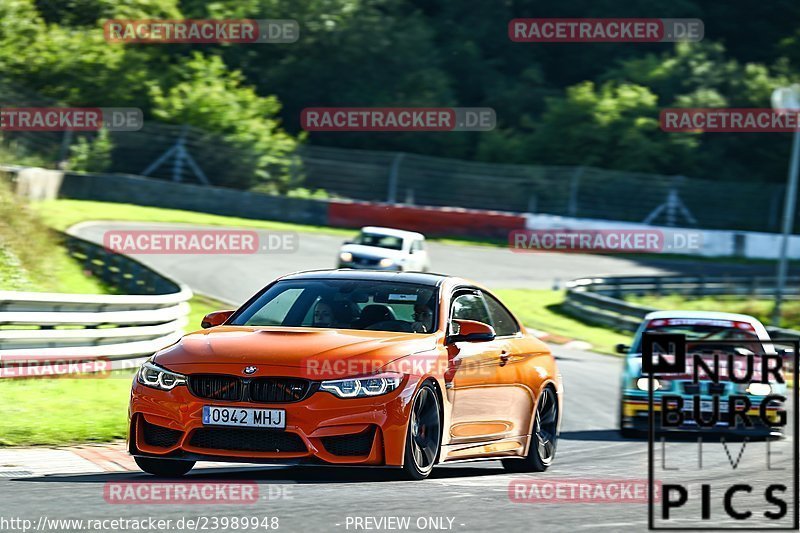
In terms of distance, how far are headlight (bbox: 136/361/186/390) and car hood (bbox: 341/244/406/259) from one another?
873 inches

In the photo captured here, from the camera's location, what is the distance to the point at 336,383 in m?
8.22

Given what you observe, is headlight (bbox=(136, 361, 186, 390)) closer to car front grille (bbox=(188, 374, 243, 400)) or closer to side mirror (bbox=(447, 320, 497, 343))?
car front grille (bbox=(188, 374, 243, 400))

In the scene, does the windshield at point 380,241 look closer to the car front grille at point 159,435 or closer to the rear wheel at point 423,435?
the rear wheel at point 423,435

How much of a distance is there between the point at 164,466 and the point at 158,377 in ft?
2.15

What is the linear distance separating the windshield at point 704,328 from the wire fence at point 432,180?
1115 inches

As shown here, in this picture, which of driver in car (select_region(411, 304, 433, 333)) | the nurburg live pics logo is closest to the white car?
the nurburg live pics logo

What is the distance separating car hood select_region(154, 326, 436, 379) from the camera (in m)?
8.30

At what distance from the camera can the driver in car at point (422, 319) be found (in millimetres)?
9258

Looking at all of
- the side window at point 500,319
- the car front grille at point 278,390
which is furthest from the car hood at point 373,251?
the car front grille at point 278,390

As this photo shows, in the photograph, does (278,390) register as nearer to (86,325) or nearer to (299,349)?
(299,349)

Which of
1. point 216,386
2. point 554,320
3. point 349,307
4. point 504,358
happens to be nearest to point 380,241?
point 554,320

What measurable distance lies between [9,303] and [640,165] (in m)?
40.7

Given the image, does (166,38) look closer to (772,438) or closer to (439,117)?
(439,117)

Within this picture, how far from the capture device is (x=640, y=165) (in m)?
51.9
